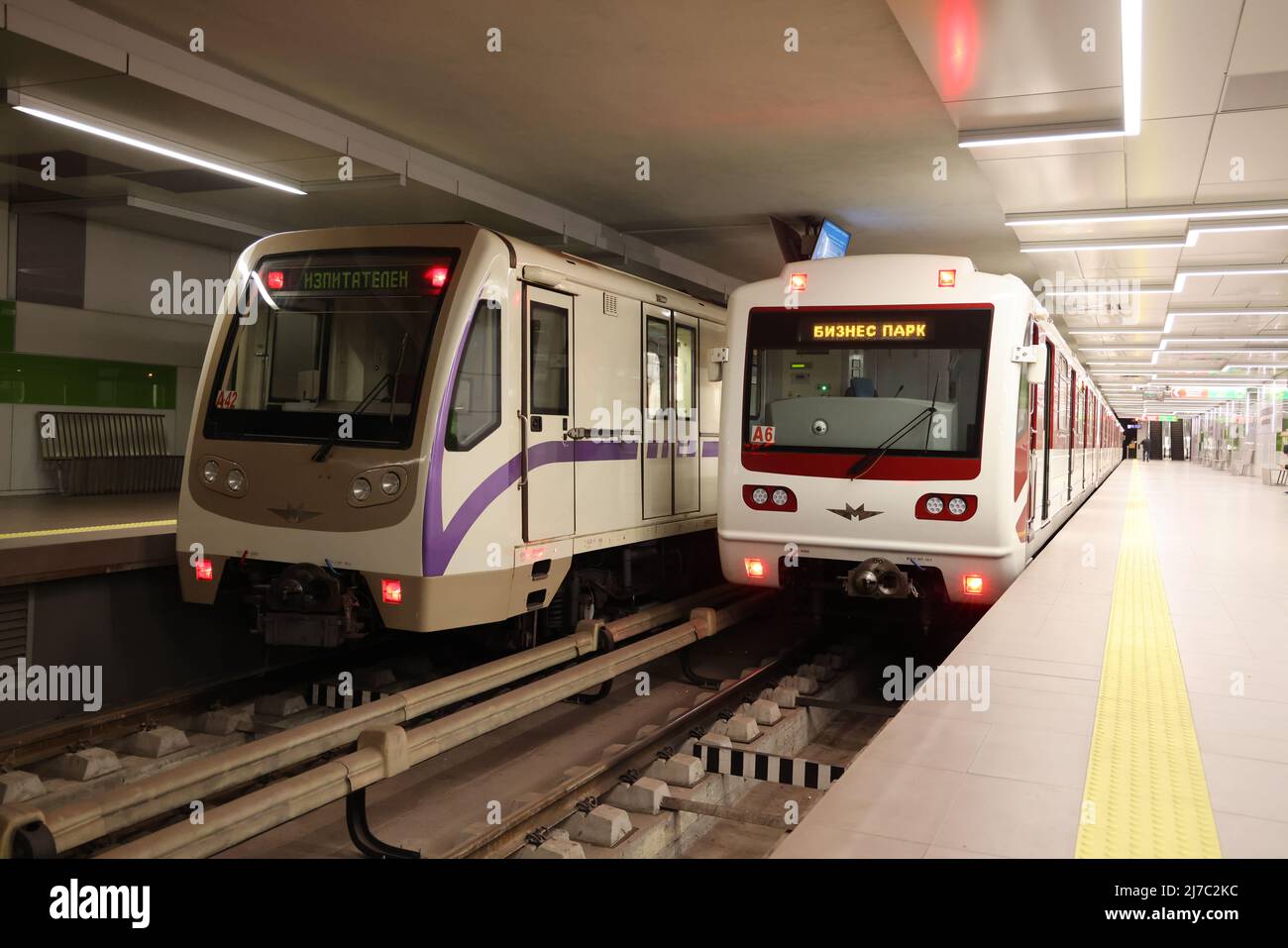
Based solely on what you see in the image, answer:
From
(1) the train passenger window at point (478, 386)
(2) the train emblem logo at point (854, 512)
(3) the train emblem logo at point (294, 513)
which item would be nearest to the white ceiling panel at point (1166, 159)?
(2) the train emblem logo at point (854, 512)

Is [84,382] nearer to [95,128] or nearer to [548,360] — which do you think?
[95,128]

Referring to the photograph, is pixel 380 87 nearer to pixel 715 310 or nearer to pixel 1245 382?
pixel 715 310

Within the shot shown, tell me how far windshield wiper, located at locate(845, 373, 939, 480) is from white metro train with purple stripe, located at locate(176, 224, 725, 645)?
1.92 metres

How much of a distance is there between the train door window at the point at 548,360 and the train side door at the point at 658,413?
1352 mm

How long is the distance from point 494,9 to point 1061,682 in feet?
17.4

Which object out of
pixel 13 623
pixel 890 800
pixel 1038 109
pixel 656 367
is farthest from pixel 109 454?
pixel 890 800

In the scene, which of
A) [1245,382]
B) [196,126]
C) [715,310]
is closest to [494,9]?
[196,126]

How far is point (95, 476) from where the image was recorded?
41.6 ft

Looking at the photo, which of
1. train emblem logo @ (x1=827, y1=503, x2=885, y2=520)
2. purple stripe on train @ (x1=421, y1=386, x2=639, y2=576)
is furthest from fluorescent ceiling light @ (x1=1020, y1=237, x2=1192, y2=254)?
purple stripe on train @ (x1=421, y1=386, x2=639, y2=576)

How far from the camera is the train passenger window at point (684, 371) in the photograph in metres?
9.09

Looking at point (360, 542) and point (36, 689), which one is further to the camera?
point (36, 689)

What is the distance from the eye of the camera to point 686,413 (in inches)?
367

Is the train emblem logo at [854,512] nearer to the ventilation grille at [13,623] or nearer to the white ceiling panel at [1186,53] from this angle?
the white ceiling panel at [1186,53]
